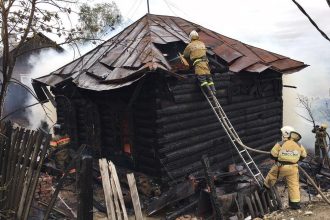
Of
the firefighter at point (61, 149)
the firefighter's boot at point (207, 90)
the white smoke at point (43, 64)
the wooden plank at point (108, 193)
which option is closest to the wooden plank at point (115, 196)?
the wooden plank at point (108, 193)

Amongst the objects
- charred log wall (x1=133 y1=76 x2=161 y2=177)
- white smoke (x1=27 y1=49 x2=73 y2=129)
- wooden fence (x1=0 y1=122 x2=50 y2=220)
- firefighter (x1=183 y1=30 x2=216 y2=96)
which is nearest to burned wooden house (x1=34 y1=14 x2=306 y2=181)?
charred log wall (x1=133 y1=76 x2=161 y2=177)

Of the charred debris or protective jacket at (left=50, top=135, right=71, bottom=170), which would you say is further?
protective jacket at (left=50, top=135, right=71, bottom=170)

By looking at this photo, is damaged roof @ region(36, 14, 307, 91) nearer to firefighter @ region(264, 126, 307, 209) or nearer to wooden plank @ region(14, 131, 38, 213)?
firefighter @ region(264, 126, 307, 209)

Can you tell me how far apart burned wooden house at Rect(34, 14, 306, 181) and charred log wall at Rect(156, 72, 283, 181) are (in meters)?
0.03

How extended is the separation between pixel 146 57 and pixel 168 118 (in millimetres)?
1818

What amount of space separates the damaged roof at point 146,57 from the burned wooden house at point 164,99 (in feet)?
0.11

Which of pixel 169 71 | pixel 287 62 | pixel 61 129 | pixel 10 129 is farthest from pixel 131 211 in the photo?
pixel 287 62

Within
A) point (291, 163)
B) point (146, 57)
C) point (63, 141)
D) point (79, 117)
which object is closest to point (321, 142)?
point (291, 163)

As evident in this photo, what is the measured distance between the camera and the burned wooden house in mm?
9445

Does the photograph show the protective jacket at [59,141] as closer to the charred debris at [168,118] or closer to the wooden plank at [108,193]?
the charred debris at [168,118]

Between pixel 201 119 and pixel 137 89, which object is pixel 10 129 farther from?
pixel 201 119

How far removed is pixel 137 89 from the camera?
910cm

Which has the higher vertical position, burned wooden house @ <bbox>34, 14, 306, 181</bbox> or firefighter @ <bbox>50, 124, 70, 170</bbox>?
burned wooden house @ <bbox>34, 14, 306, 181</bbox>

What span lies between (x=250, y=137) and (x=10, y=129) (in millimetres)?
8959
